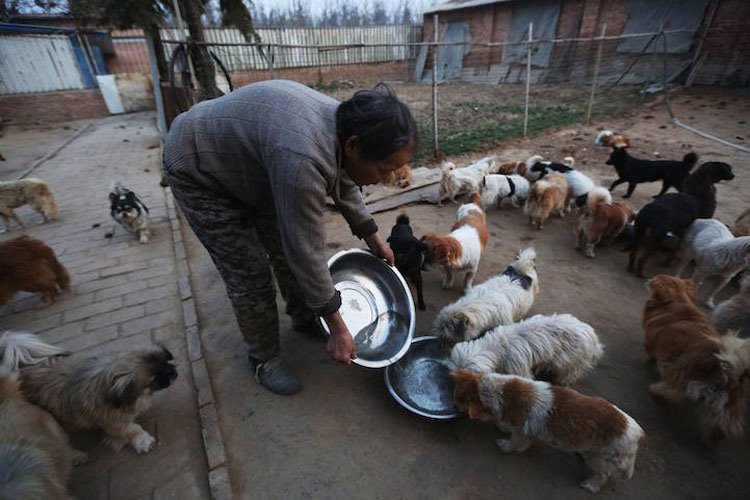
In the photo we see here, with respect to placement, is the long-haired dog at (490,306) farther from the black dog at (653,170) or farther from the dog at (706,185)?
the black dog at (653,170)

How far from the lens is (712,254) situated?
3.48 metres

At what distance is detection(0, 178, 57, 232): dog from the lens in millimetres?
5520

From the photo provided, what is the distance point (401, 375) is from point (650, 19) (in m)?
20.2

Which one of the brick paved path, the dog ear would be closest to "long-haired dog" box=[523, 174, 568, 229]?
the brick paved path

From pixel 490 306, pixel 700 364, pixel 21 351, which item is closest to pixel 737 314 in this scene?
pixel 700 364

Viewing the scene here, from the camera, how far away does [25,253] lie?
3637 millimetres

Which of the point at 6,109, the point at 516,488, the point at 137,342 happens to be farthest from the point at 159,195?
the point at 6,109

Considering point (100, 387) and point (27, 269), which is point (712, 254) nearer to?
point (100, 387)

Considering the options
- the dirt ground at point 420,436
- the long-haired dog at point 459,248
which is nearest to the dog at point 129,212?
the dirt ground at point 420,436

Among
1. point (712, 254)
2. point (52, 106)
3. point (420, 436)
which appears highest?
point (52, 106)

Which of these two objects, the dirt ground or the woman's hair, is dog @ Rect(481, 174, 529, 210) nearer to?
the dirt ground

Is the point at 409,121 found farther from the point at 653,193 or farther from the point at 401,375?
the point at 653,193

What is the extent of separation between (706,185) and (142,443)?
6.88 m

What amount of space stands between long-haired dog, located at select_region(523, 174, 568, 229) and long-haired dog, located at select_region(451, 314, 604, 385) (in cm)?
307
